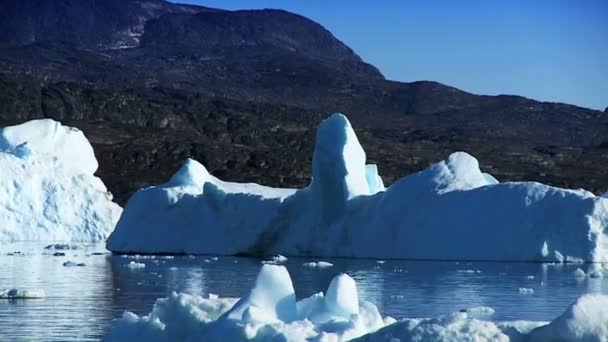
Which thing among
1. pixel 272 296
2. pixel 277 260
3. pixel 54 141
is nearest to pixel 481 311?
pixel 272 296

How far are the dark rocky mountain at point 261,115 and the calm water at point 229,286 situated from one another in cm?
4446

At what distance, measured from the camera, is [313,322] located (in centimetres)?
1151

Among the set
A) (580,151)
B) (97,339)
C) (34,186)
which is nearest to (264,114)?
(580,151)

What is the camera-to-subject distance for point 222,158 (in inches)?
3123

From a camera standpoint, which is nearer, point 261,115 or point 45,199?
point 45,199

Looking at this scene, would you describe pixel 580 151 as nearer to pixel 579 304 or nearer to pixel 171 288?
pixel 171 288

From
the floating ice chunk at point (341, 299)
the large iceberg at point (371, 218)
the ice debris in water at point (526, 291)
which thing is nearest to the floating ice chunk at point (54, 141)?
the large iceberg at point (371, 218)

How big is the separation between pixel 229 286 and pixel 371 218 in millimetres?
7951

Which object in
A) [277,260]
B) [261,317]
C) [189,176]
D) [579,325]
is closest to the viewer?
[579,325]

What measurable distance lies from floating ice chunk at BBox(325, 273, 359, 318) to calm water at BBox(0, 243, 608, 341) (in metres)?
3.09

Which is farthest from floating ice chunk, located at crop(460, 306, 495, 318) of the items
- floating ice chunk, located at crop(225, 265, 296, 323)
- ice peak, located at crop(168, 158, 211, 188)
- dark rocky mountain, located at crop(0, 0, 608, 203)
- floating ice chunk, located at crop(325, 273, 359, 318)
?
dark rocky mountain, located at crop(0, 0, 608, 203)

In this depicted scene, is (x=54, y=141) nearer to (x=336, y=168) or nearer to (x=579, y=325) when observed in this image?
(x=336, y=168)

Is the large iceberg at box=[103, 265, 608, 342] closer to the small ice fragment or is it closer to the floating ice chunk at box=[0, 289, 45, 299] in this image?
the floating ice chunk at box=[0, 289, 45, 299]

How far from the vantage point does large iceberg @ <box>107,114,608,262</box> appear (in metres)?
26.1
